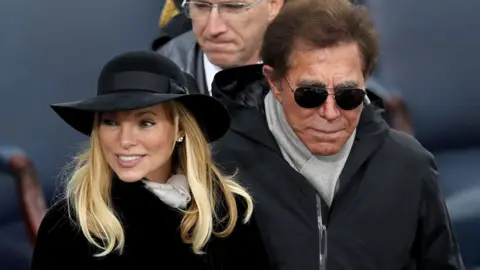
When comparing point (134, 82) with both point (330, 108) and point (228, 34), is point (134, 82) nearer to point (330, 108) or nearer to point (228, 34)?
point (330, 108)

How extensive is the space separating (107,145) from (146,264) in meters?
0.22

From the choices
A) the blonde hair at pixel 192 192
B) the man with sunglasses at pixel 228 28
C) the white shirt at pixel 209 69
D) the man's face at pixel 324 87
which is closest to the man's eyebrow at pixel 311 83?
the man's face at pixel 324 87

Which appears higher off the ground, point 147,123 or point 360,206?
point 147,123

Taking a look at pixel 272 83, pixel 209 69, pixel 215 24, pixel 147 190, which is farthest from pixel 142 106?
pixel 209 69

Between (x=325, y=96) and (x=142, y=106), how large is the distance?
1.08 feet

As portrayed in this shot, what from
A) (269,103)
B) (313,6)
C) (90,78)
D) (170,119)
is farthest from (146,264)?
(90,78)

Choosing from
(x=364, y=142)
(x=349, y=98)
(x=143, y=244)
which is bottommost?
(x=143, y=244)

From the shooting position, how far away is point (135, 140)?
175cm

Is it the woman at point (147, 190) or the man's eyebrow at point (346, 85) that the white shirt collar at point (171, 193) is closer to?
the woman at point (147, 190)

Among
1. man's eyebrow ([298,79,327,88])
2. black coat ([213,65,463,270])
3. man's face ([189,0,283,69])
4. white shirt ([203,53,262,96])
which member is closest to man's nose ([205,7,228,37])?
man's face ([189,0,283,69])

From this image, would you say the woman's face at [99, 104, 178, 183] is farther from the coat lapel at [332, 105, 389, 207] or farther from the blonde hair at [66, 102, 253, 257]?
the coat lapel at [332, 105, 389, 207]

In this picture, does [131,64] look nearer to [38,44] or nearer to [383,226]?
[383,226]

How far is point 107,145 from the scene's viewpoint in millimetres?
1760

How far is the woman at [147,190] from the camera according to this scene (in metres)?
1.70
